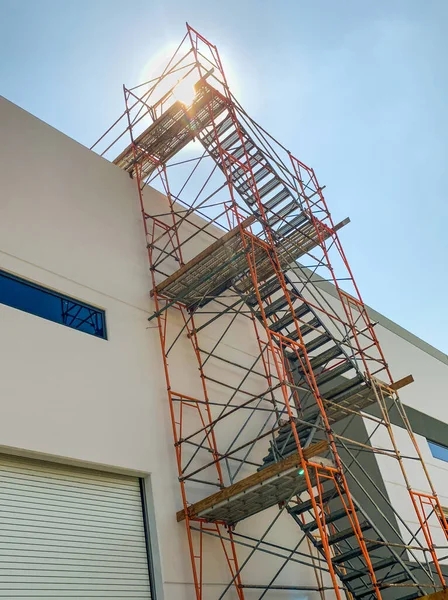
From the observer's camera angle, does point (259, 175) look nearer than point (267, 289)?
No

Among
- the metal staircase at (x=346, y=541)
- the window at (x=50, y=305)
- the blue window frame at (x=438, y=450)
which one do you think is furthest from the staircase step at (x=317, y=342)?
the blue window frame at (x=438, y=450)

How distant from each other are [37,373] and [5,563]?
284cm

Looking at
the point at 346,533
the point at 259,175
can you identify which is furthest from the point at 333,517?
the point at 259,175

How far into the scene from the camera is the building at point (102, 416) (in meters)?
8.95

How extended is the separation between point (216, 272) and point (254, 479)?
4.33m

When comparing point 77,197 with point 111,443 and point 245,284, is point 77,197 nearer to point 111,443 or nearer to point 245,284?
point 245,284

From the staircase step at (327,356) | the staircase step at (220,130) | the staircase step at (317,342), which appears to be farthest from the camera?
the staircase step at (220,130)

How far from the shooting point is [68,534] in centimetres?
899

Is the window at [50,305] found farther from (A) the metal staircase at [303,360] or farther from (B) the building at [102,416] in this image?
(A) the metal staircase at [303,360]

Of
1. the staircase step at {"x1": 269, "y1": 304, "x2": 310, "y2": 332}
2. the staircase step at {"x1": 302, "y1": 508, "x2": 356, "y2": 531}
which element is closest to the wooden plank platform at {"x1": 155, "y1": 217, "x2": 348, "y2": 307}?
the staircase step at {"x1": 269, "y1": 304, "x2": 310, "y2": 332}

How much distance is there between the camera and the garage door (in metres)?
8.27

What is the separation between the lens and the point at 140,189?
14820 millimetres

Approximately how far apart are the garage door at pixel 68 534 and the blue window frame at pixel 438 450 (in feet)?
44.8

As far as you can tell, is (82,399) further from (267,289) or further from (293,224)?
(293,224)
